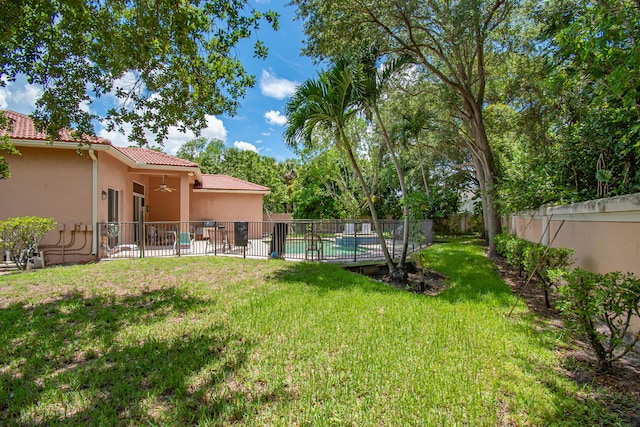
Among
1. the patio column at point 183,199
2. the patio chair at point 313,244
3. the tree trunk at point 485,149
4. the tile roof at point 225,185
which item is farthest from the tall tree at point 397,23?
the tile roof at point 225,185

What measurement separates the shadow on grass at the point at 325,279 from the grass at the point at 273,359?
458 mm

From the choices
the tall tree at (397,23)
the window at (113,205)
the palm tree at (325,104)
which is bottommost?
the window at (113,205)

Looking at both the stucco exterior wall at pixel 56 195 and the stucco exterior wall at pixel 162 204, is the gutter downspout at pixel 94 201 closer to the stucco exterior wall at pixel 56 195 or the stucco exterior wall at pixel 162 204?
the stucco exterior wall at pixel 56 195

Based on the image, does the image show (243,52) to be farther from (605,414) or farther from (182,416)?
(605,414)

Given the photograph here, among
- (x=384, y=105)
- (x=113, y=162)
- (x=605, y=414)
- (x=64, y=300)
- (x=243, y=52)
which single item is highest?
(x=384, y=105)

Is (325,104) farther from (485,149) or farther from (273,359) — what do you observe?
(485,149)

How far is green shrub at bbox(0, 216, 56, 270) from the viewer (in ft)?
25.6

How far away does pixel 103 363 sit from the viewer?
329 centimetres

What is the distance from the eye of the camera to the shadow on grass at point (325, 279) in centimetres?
671

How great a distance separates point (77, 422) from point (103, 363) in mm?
1054

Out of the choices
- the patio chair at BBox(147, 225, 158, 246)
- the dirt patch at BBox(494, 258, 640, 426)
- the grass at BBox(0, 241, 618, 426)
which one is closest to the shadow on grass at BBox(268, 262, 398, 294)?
the grass at BBox(0, 241, 618, 426)

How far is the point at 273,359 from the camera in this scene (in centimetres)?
338

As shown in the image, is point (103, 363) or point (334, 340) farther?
point (334, 340)

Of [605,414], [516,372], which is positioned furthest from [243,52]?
[605,414]
